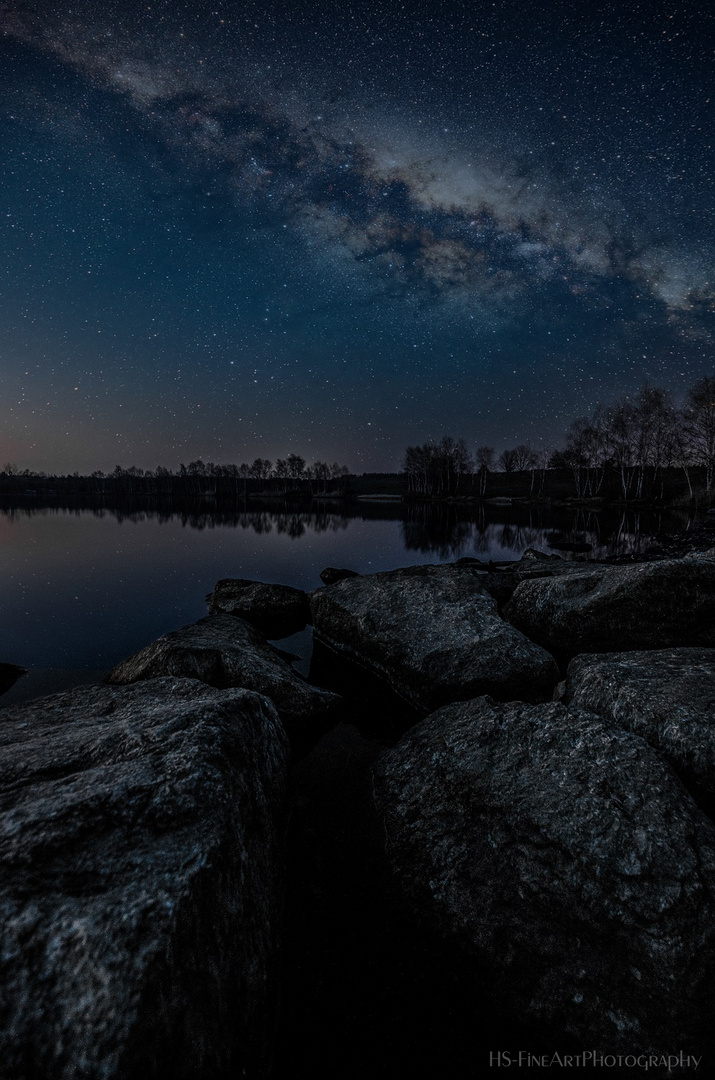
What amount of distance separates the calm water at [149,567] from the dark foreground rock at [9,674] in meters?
0.21

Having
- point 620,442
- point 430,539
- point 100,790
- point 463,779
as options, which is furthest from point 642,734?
point 620,442

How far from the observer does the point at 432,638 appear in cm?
894

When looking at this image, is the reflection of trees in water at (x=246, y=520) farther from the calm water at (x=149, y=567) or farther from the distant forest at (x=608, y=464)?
the distant forest at (x=608, y=464)

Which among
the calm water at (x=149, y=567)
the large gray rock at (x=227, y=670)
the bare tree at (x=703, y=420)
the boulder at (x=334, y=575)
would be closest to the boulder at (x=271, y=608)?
the calm water at (x=149, y=567)

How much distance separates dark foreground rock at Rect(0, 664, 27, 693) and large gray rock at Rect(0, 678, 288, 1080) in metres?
6.48

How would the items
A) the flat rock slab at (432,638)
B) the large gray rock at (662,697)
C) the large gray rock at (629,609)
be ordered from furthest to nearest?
the large gray rock at (629,609) < the flat rock slab at (432,638) < the large gray rock at (662,697)

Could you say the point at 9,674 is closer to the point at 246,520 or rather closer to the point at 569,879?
the point at 569,879

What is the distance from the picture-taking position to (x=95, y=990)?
2.15 m

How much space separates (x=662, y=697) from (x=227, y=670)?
6.56m

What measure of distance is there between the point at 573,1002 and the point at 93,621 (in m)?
15.8

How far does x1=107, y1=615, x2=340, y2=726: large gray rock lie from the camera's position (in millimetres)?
7262

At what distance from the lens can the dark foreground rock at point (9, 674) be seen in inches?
366

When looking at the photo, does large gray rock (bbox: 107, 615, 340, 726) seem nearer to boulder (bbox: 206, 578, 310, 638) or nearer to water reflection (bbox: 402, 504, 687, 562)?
boulder (bbox: 206, 578, 310, 638)

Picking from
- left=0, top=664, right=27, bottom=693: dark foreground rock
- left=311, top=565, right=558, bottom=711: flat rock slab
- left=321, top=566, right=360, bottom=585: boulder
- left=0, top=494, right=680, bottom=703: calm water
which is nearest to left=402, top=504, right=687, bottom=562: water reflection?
left=0, top=494, right=680, bottom=703: calm water
